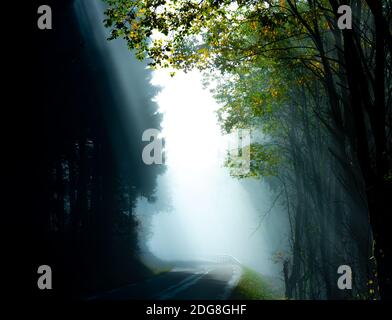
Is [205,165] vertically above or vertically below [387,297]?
above

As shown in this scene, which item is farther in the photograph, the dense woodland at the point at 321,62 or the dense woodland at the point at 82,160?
the dense woodland at the point at 82,160

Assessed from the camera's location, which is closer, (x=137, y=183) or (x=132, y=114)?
(x=132, y=114)

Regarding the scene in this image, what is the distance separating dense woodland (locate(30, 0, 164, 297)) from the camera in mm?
18125

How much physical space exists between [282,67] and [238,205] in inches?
4919

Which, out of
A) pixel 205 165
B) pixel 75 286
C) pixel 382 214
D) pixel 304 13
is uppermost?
pixel 205 165

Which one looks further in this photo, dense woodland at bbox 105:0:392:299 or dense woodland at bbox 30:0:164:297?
dense woodland at bbox 30:0:164:297

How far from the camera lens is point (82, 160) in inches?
949

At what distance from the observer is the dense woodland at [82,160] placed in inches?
714

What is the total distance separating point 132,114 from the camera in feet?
95.8

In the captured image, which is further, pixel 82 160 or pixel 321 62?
pixel 82 160
